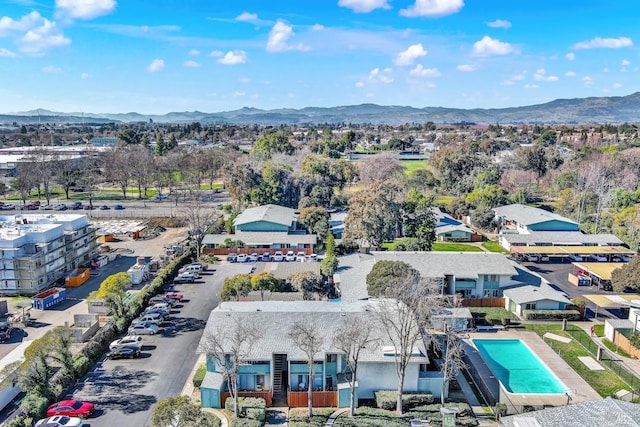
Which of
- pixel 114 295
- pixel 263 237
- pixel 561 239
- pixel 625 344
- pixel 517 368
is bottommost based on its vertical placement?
pixel 517 368

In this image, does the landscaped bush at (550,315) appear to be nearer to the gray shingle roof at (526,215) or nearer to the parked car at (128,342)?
the gray shingle roof at (526,215)

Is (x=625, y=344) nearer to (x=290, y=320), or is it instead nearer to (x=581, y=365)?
(x=581, y=365)

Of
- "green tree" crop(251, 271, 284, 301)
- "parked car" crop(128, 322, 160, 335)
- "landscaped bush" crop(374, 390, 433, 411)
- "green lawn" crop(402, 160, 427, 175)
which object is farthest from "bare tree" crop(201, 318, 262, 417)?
"green lawn" crop(402, 160, 427, 175)

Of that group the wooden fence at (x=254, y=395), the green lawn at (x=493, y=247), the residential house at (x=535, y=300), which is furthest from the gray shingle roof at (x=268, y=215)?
the wooden fence at (x=254, y=395)

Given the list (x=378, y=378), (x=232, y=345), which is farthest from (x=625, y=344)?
(x=232, y=345)

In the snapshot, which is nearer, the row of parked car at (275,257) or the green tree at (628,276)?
the green tree at (628,276)

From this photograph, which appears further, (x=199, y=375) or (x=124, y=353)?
(x=124, y=353)

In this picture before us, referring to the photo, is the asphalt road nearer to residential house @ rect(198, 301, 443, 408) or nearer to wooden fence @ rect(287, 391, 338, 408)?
residential house @ rect(198, 301, 443, 408)
